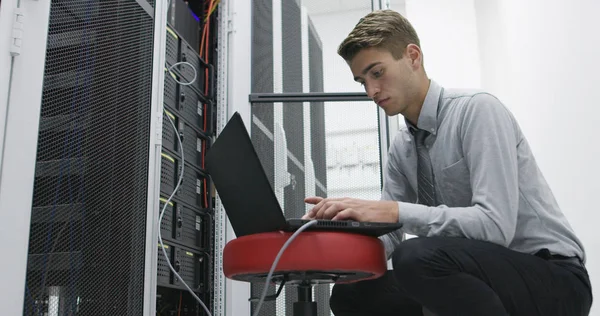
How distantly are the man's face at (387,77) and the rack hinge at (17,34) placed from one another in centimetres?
82

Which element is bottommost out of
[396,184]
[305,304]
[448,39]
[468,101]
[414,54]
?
[305,304]

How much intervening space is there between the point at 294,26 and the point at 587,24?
132cm

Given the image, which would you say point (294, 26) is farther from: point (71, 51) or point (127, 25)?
point (71, 51)

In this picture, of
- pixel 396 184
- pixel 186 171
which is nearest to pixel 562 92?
pixel 396 184

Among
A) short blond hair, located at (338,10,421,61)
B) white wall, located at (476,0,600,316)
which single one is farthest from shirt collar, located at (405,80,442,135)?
white wall, located at (476,0,600,316)

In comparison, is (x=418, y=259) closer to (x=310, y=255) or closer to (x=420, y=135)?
(x=310, y=255)

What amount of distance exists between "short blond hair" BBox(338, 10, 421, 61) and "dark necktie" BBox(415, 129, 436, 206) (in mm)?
225

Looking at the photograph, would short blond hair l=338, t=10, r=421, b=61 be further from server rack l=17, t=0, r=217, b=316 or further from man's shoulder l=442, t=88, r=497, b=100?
server rack l=17, t=0, r=217, b=316

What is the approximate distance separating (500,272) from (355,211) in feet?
1.05

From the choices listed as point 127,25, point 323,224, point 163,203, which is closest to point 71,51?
point 127,25

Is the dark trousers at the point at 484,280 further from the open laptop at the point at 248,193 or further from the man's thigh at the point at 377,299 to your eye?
the man's thigh at the point at 377,299

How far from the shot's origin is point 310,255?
3.80 ft

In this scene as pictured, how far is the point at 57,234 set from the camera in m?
1.51

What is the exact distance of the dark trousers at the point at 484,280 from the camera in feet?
3.88
